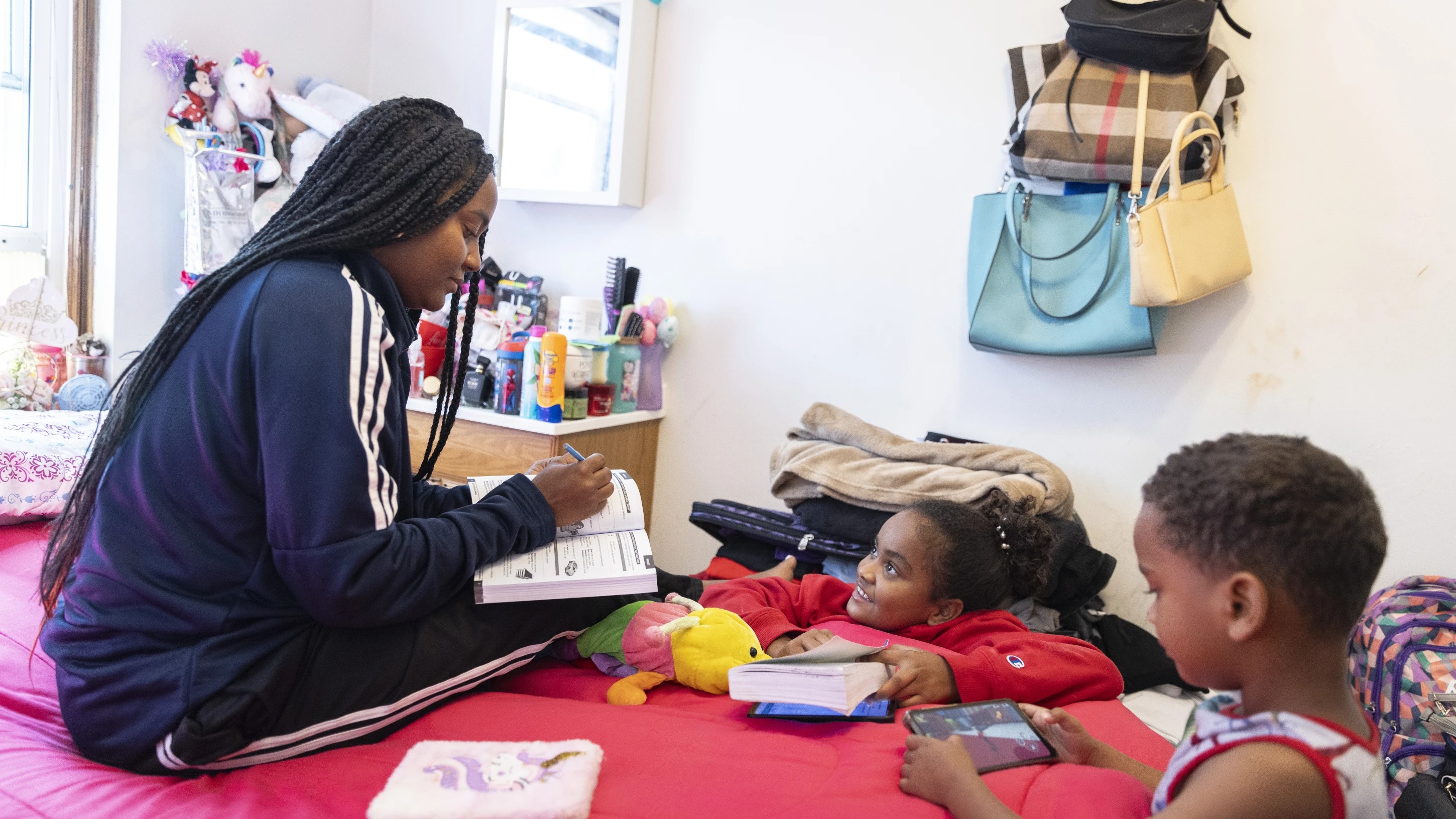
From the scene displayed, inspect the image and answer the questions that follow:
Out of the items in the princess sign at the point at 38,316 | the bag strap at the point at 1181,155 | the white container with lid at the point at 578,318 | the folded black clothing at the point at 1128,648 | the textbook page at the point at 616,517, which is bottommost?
the folded black clothing at the point at 1128,648

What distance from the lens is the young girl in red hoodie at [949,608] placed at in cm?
129

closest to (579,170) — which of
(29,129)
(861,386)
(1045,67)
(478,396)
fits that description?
(478,396)

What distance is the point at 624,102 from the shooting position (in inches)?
96.7

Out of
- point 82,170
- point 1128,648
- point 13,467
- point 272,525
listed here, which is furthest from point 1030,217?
point 82,170

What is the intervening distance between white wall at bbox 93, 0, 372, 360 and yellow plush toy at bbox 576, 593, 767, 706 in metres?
1.84

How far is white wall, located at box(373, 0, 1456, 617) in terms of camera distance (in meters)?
1.83

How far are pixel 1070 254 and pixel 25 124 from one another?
2.59 metres

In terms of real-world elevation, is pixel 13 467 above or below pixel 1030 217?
below

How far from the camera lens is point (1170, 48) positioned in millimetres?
1818

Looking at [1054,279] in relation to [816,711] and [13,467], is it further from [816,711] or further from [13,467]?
[13,467]

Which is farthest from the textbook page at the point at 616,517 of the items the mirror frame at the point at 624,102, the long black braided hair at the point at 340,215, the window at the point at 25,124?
the window at the point at 25,124

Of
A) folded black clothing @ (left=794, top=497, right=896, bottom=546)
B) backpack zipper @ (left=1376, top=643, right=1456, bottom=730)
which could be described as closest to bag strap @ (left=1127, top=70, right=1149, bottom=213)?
folded black clothing @ (left=794, top=497, right=896, bottom=546)

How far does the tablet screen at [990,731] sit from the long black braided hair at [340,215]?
2.82 ft

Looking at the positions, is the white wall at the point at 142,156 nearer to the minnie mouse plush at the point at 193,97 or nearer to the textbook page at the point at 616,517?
the minnie mouse plush at the point at 193,97
